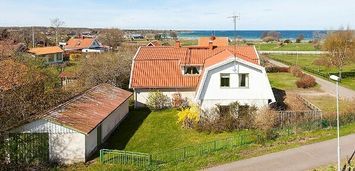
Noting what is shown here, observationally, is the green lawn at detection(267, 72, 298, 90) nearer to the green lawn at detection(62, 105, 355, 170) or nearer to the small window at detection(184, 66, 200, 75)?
the small window at detection(184, 66, 200, 75)

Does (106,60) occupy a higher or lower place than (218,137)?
higher

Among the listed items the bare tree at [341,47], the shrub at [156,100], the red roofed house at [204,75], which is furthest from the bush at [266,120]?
the bare tree at [341,47]

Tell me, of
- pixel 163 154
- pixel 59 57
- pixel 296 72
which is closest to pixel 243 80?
pixel 163 154

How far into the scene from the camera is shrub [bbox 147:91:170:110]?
35.8 m

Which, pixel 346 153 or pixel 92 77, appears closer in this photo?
pixel 346 153

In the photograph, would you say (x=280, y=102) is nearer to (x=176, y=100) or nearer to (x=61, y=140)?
(x=176, y=100)

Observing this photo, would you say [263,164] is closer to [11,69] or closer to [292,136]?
[292,136]

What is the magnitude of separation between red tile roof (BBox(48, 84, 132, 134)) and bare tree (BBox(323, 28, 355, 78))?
34.0m

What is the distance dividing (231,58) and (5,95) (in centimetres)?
1572

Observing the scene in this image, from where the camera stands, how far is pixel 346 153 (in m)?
22.2

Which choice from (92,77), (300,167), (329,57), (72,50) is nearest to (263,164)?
(300,167)

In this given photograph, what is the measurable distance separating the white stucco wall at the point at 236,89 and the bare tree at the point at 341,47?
28.5 meters

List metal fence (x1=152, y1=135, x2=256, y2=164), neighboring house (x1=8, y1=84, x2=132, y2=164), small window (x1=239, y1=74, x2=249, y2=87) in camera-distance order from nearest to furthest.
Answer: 1. neighboring house (x1=8, y1=84, x2=132, y2=164)
2. metal fence (x1=152, y1=135, x2=256, y2=164)
3. small window (x1=239, y1=74, x2=249, y2=87)

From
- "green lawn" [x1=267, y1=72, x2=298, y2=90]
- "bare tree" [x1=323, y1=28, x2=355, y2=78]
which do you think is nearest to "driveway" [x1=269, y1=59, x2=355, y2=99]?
"green lawn" [x1=267, y1=72, x2=298, y2=90]
